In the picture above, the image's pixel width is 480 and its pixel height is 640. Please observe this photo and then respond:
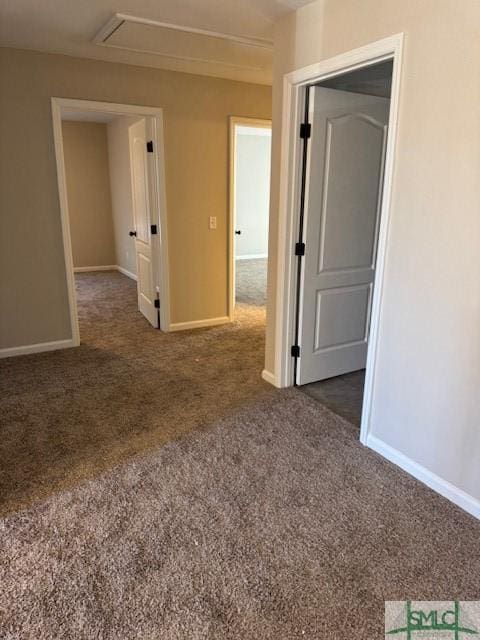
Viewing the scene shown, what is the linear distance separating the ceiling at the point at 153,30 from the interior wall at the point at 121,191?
3.19 m

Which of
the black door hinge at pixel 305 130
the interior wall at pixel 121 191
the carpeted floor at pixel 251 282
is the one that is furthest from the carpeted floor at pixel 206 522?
the interior wall at pixel 121 191

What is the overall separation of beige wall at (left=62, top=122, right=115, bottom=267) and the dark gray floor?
18.9 ft

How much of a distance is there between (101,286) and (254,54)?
4.25 m

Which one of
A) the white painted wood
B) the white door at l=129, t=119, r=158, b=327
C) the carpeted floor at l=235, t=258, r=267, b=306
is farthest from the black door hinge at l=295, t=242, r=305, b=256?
the carpeted floor at l=235, t=258, r=267, b=306

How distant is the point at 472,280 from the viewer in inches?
77.6

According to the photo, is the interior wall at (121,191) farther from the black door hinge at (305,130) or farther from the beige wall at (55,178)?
the black door hinge at (305,130)

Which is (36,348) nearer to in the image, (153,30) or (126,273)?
(153,30)

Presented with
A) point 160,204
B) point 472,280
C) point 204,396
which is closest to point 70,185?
point 160,204

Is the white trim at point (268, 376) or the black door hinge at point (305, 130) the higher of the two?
the black door hinge at point (305, 130)

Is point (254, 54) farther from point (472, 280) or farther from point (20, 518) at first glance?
point (20, 518)

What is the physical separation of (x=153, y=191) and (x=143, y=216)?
449mm

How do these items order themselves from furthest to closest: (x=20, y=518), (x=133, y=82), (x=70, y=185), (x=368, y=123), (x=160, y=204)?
(x=70, y=185) → (x=160, y=204) → (x=133, y=82) → (x=368, y=123) → (x=20, y=518)

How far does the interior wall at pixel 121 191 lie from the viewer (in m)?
6.98

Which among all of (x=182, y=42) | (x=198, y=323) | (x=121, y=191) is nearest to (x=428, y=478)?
(x=198, y=323)
